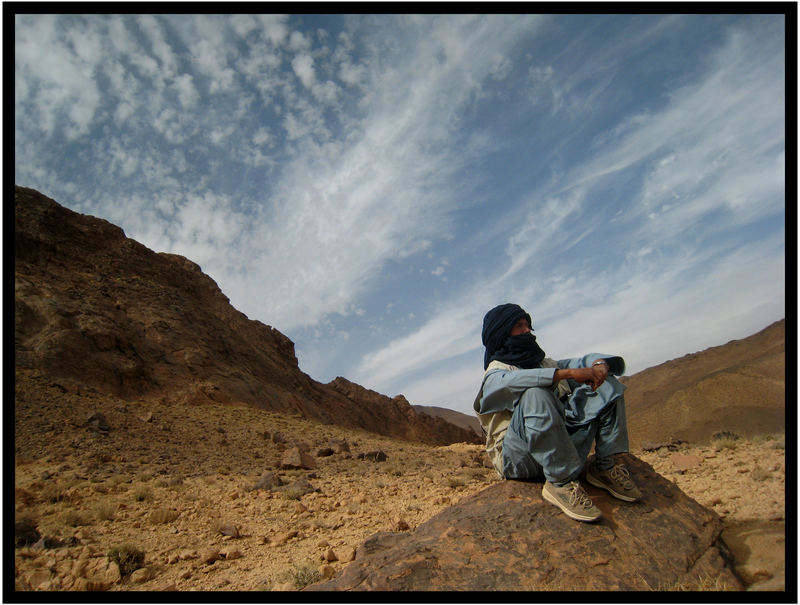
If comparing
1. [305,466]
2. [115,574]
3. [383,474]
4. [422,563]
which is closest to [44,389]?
[305,466]

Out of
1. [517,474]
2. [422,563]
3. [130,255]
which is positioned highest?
[130,255]

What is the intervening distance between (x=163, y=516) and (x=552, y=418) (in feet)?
18.9

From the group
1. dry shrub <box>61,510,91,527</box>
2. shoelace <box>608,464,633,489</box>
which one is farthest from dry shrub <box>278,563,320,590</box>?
dry shrub <box>61,510,91,527</box>

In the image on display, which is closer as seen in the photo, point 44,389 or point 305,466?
point 305,466

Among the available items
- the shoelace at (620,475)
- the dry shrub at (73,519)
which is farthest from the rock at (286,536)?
the shoelace at (620,475)

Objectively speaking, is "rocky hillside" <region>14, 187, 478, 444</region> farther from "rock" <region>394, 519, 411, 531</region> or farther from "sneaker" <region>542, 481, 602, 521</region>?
"sneaker" <region>542, 481, 602, 521</region>

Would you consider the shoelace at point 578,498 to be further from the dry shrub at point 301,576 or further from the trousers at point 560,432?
the dry shrub at point 301,576

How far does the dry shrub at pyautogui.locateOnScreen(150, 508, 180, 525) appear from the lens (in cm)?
615

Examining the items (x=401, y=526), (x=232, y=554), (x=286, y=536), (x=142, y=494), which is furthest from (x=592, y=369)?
(x=142, y=494)

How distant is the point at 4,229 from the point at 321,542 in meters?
4.07

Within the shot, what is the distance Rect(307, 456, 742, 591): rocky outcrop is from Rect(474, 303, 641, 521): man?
0.47 feet

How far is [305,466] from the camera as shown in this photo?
412 inches

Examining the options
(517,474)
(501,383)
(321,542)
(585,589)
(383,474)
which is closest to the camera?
(585,589)

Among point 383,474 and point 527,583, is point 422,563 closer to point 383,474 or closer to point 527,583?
point 527,583
